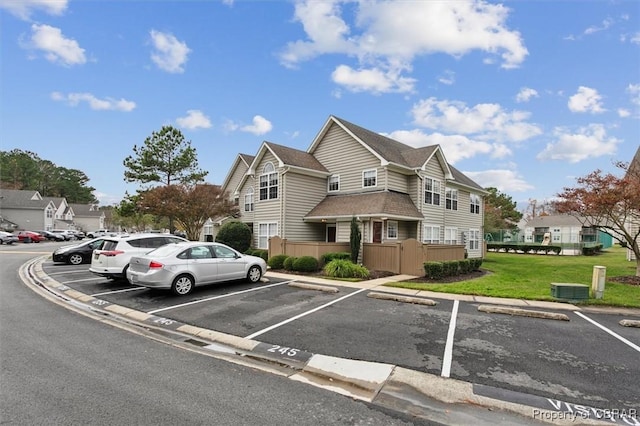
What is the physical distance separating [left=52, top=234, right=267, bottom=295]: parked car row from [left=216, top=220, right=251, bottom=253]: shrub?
7.64 metres

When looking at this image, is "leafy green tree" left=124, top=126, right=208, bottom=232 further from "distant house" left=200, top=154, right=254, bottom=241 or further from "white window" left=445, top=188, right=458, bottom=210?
"white window" left=445, top=188, right=458, bottom=210

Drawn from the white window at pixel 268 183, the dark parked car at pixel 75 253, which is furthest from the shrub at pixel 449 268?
the dark parked car at pixel 75 253

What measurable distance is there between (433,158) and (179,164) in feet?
91.9

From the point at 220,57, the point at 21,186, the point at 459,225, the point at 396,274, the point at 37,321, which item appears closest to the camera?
the point at 37,321

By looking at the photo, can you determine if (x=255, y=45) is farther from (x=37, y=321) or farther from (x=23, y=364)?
(x=23, y=364)

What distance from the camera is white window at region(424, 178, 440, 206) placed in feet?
70.4

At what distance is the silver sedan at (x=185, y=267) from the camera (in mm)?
9828

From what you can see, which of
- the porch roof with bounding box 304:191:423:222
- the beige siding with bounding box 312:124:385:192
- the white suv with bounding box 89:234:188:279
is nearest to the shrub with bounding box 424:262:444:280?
the porch roof with bounding box 304:191:423:222

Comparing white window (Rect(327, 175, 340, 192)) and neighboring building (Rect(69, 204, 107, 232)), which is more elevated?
white window (Rect(327, 175, 340, 192))

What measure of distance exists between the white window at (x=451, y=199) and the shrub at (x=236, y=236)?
14263 mm

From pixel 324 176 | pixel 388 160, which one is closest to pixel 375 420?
pixel 388 160

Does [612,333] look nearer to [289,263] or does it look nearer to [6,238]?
[289,263]

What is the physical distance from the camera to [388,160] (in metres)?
19.5

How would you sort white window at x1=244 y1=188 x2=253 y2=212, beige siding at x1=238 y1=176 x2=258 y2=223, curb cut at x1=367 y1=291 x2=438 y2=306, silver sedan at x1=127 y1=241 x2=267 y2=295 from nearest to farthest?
curb cut at x1=367 y1=291 x2=438 y2=306 → silver sedan at x1=127 y1=241 x2=267 y2=295 → beige siding at x1=238 y1=176 x2=258 y2=223 → white window at x1=244 y1=188 x2=253 y2=212
